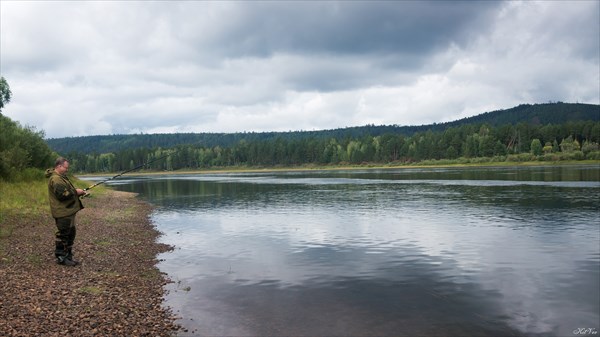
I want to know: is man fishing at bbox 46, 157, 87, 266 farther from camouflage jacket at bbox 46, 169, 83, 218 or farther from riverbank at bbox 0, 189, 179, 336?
riverbank at bbox 0, 189, 179, 336

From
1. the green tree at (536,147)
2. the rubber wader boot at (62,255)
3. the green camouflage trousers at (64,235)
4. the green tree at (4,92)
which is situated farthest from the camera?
the green tree at (536,147)

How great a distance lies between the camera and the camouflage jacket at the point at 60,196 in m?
17.9

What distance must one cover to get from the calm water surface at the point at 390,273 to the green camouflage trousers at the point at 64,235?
14.6 ft

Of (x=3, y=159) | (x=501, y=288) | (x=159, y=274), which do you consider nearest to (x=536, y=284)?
(x=501, y=288)

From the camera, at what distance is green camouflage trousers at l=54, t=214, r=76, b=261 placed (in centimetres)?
1826

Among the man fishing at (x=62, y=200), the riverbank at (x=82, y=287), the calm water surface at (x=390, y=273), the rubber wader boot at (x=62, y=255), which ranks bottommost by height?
the calm water surface at (x=390, y=273)

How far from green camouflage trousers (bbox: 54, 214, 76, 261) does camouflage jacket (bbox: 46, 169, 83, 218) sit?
269 mm

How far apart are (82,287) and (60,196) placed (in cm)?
377

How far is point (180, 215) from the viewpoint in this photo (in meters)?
46.4

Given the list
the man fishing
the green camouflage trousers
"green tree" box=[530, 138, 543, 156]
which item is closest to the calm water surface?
the green camouflage trousers

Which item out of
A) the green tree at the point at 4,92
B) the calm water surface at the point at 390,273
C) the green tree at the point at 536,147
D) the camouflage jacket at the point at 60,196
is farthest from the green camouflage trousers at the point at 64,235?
the green tree at the point at 536,147

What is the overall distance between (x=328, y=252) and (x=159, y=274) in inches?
375

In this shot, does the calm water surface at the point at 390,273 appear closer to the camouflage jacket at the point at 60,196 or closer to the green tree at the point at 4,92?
the camouflage jacket at the point at 60,196

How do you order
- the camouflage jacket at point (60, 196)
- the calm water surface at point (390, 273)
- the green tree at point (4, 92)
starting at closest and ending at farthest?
the calm water surface at point (390, 273)
the camouflage jacket at point (60, 196)
the green tree at point (4, 92)
